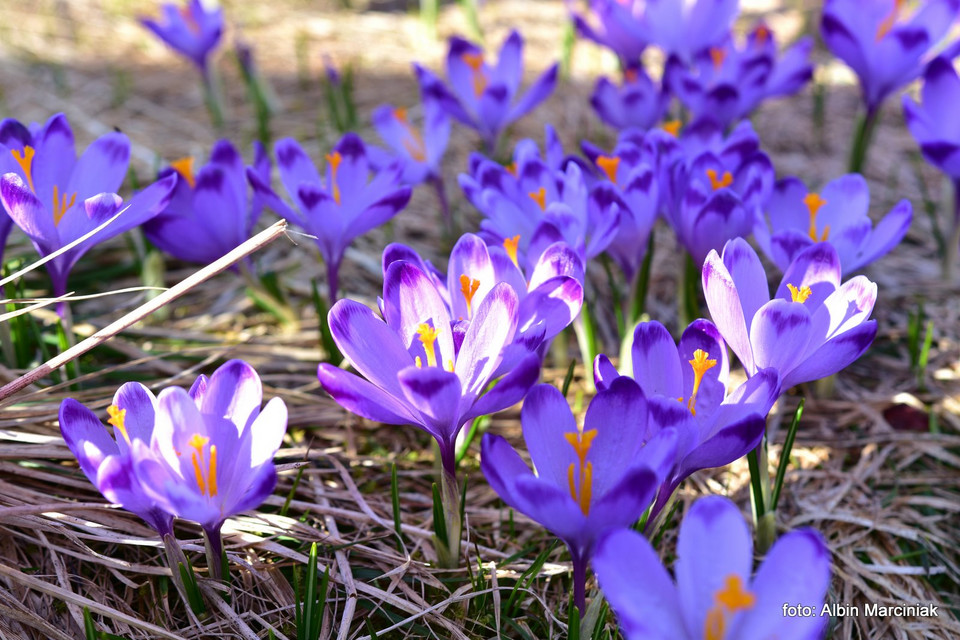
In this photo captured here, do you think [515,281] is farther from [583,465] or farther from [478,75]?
[478,75]

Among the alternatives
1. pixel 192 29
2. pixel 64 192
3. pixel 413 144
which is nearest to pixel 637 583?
pixel 64 192

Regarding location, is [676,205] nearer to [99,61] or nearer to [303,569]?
[303,569]

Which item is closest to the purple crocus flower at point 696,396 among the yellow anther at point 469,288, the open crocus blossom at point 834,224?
the yellow anther at point 469,288

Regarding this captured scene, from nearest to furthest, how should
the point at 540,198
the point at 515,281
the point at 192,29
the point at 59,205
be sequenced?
the point at 515,281
the point at 59,205
the point at 540,198
the point at 192,29

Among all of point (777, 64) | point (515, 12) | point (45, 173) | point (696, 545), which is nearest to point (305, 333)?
point (45, 173)

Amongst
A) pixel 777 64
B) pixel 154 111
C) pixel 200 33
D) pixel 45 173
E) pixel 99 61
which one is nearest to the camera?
pixel 45 173

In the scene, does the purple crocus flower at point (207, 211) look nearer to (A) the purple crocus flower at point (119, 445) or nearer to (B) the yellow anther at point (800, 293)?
(A) the purple crocus flower at point (119, 445)
